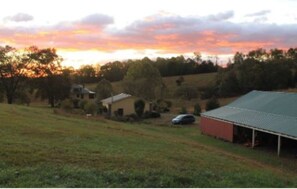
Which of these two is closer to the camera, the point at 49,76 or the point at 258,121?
the point at 258,121

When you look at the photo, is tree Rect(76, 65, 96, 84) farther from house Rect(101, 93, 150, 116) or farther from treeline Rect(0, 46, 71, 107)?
house Rect(101, 93, 150, 116)

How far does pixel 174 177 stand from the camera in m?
11.7

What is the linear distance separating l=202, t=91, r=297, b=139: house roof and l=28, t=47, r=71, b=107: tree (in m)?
41.4

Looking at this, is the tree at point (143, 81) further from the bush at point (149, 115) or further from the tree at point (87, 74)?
the tree at point (87, 74)

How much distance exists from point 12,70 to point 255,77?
2084 inches

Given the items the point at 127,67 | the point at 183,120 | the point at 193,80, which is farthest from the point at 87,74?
the point at 183,120

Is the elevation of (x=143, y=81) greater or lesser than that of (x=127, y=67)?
lesser

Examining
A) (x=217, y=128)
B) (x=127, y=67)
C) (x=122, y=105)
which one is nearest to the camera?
(x=217, y=128)

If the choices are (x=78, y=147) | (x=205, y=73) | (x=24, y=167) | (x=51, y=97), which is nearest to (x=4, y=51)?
(x=51, y=97)

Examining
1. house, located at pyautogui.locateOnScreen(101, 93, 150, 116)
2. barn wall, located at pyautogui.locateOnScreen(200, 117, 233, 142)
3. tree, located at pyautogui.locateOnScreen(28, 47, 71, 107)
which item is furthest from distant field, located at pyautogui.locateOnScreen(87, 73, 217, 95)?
barn wall, located at pyautogui.locateOnScreen(200, 117, 233, 142)

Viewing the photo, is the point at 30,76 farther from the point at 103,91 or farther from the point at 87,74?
the point at 87,74

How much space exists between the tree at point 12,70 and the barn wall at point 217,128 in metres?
43.4

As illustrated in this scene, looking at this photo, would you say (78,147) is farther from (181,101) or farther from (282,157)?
(181,101)

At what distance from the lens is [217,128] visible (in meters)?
41.5
